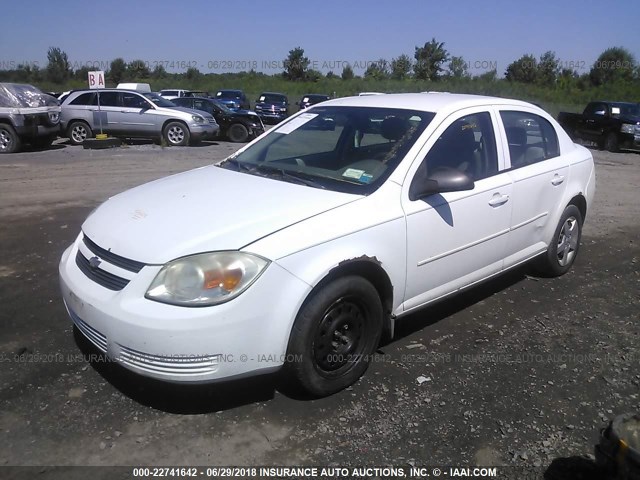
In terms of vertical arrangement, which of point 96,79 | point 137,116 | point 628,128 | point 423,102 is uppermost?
point 96,79

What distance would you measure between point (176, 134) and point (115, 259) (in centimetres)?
1460

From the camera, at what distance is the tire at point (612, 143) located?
61.2 ft

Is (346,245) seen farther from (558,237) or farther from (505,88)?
(505,88)

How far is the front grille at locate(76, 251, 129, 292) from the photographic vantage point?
301cm

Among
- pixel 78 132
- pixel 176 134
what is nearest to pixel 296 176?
pixel 176 134

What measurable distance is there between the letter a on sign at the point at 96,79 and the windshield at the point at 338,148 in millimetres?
15305

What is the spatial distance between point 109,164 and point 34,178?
2275 mm

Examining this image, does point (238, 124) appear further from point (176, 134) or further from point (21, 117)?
point (21, 117)

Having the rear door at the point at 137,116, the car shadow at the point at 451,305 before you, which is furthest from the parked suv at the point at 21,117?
the car shadow at the point at 451,305

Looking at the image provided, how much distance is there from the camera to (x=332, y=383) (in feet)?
10.9

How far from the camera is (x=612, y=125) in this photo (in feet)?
61.0

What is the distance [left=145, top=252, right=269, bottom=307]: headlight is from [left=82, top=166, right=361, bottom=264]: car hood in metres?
0.05

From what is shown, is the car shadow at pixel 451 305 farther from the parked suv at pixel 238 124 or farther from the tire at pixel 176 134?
the parked suv at pixel 238 124

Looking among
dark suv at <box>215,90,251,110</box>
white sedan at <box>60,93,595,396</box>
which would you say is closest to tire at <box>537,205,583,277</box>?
white sedan at <box>60,93,595,396</box>
